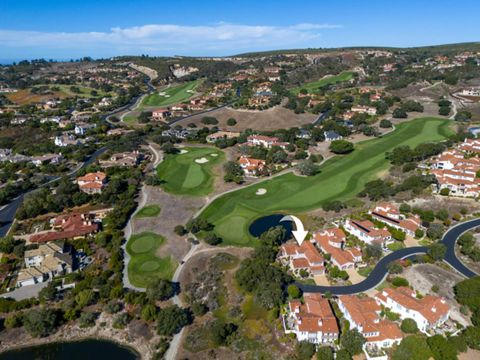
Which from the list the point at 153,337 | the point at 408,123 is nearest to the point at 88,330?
the point at 153,337

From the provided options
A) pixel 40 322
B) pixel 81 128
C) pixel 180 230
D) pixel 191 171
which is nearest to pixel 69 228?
pixel 180 230

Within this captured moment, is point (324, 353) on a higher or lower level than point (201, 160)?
lower

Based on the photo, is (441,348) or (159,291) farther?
(159,291)

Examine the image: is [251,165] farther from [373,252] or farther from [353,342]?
[353,342]

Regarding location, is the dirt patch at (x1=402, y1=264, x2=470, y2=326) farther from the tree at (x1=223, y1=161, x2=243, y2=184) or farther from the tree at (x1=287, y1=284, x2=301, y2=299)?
the tree at (x1=223, y1=161, x2=243, y2=184)

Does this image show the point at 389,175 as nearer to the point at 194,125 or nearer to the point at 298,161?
the point at 298,161

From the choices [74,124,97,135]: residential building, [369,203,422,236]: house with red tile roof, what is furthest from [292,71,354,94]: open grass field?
[369,203,422,236]: house with red tile roof
